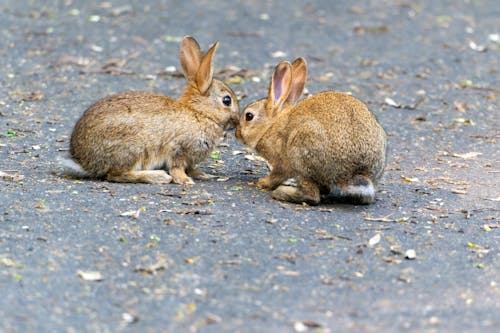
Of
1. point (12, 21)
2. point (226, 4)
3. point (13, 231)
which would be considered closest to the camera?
point (13, 231)

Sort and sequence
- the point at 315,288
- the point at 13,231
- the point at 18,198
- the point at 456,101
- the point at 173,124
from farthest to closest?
1. the point at 456,101
2. the point at 173,124
3. the point at 18,198
4. the point at 13,231
5. the point at 315,288

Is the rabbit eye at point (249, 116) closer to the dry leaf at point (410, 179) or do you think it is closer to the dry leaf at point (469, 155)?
the dry leaf at point (410, 179)

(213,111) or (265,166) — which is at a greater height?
(213,111)

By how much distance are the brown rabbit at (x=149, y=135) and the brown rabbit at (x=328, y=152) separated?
722 mm

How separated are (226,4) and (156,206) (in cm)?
802

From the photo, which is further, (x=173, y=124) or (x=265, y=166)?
(x=265, y=166)

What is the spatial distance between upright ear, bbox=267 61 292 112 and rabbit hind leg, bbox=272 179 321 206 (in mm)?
1051

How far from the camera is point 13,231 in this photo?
619 cm

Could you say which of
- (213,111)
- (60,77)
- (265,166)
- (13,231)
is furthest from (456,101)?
(13,231)

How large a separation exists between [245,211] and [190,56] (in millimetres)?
1971

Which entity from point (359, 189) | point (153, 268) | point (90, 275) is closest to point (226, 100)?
point (359, 189)

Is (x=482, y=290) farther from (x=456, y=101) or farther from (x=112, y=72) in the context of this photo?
(x=112, y=72)

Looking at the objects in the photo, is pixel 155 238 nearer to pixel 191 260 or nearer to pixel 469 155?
pixel 191 260

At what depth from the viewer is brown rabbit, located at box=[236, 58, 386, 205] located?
23.6 ft
